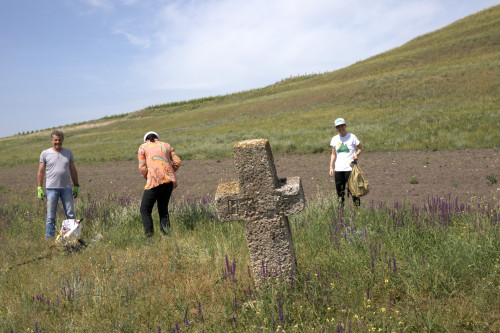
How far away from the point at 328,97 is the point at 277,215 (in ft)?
118

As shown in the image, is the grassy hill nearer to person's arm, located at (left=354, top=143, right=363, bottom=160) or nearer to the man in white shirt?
person's arm, located at (left=354, top=143, right=363, bottom=160)

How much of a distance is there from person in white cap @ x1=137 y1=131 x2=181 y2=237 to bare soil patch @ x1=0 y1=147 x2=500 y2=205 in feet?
8.76

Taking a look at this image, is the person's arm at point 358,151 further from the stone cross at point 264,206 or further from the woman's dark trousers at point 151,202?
the stone cross at point 264,206

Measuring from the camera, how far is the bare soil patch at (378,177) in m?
8.63

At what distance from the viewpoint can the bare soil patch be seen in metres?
8.63

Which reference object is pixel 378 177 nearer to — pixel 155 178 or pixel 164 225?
pixel 164 225

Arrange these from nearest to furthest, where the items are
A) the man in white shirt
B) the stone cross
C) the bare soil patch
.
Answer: the stone cross, the man in white shirt, the bare soil patch

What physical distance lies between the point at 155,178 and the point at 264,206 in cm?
282

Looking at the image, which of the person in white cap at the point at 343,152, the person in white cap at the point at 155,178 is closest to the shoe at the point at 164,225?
the person in white cap at the point at 155,178

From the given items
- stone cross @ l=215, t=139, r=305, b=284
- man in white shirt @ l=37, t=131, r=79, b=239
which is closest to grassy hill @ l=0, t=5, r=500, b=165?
man in white shirt @ l=37, t=131, r=79, b=239

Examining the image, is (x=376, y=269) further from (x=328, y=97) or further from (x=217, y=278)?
(x=328, y=97)

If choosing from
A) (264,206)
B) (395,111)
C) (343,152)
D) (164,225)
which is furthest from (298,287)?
(395,111)

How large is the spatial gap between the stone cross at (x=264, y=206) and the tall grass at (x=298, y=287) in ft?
0.62

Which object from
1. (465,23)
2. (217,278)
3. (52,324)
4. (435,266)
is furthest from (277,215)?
(465,23)
